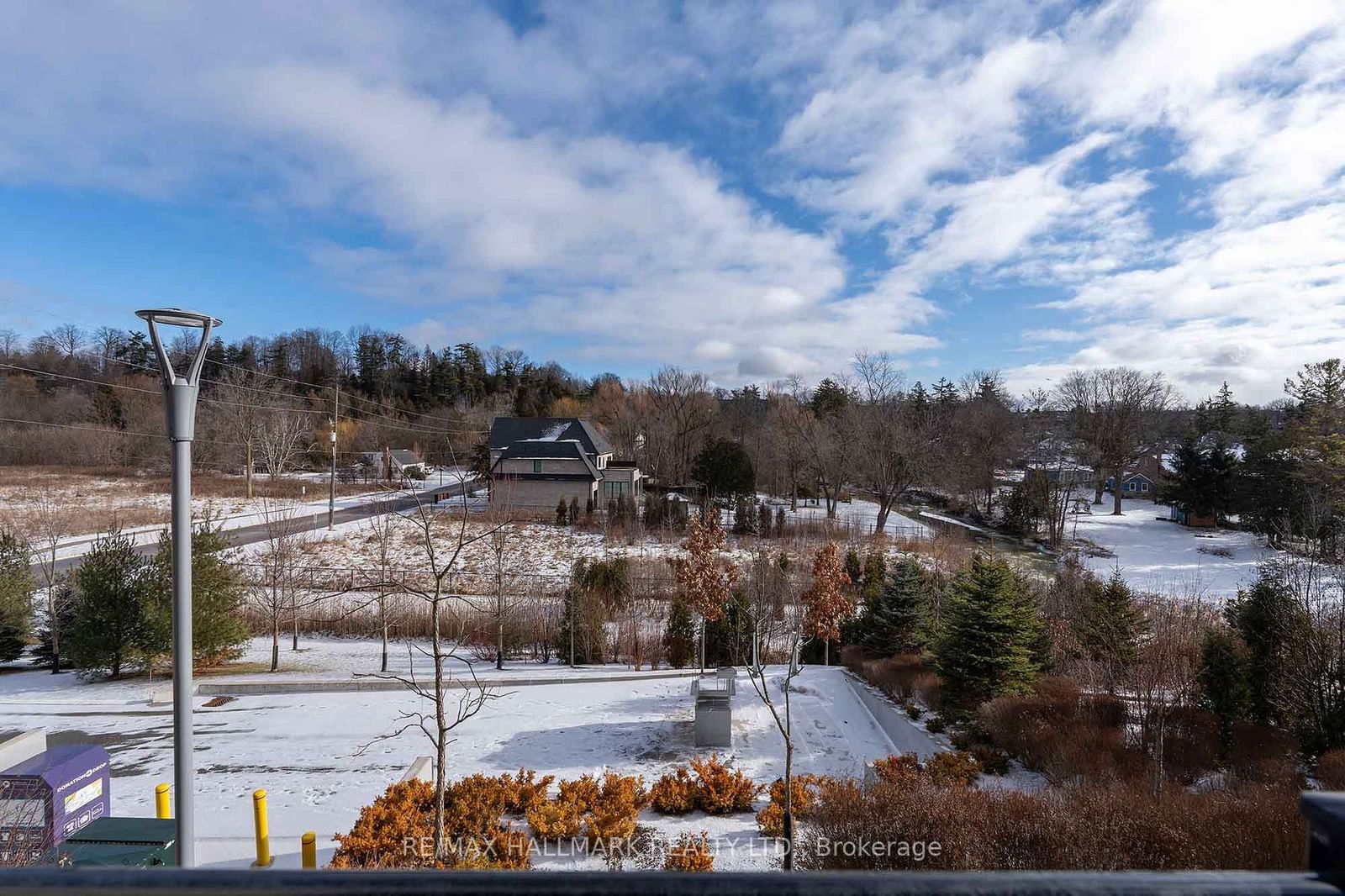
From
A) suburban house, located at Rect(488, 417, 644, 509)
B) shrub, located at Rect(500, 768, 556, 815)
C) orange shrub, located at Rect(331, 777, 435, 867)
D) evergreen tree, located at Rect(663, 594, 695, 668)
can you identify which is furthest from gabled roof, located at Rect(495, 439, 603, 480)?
orange shrub, located at Rect(331, 777, 435, 867)

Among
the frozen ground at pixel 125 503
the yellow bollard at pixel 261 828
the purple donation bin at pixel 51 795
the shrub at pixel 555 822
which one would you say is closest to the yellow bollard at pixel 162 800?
the purple donation bin at pixel 51 795

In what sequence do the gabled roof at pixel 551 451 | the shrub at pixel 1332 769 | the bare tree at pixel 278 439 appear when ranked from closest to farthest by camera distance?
the shrub at pixel 1332 769 → the gabled roof at pixel 551 451 → the bare tree at pixel 278 439

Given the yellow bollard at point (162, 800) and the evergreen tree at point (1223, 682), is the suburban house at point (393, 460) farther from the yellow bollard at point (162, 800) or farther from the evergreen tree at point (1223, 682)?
the evergreen tree at point (1223, 682)

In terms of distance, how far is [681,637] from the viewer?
16.4 m

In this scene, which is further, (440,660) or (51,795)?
(51,795)

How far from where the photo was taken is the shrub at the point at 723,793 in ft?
25.3

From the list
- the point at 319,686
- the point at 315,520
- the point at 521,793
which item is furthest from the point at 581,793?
the point at 315,520

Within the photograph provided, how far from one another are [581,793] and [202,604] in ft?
37.0

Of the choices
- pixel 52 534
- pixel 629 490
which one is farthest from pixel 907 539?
pixel 52 534

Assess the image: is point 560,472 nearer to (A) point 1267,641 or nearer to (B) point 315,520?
(B) point 315,520

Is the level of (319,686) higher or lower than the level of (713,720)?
lower

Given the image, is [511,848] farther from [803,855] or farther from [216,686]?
[216,686]

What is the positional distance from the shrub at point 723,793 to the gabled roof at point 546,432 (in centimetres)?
3396

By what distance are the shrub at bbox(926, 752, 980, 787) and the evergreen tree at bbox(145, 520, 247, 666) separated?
1497cm
